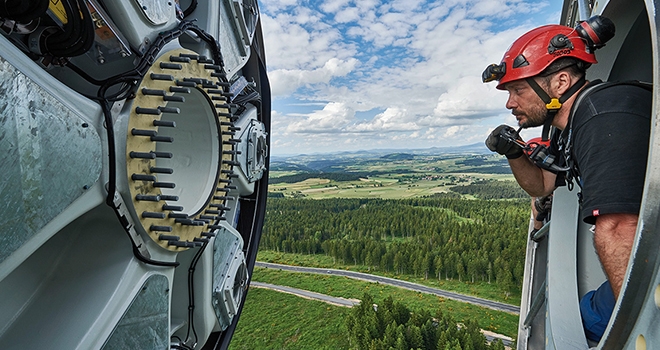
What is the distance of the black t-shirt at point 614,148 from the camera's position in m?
1.42

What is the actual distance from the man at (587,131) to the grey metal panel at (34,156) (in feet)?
7.24

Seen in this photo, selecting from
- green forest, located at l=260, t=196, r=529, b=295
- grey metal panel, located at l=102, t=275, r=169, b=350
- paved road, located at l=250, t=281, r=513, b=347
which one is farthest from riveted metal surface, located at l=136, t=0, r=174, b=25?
green forest, located at l=260, t=196, r=529, b=295

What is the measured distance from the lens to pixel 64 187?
152cm

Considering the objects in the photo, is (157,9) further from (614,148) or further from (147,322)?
(614,148)

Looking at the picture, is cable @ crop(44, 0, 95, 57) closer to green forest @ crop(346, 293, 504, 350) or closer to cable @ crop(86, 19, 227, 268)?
cable @ crop(86, 19, 227, 268)

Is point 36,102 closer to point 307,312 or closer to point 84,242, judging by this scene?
point 84,242

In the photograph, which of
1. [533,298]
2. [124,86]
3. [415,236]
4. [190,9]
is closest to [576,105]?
[124,86]

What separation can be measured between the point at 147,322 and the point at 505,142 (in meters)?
2.92

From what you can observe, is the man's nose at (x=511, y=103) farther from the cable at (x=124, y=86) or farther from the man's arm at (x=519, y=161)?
the cable at (x=124, y=86)

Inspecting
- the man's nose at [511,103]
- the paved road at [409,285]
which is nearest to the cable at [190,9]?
the man's nose at [511,103]

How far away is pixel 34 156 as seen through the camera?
1349mm

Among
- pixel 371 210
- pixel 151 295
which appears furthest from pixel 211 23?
pixel 371 210

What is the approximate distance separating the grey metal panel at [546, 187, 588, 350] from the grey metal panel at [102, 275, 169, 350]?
255cm

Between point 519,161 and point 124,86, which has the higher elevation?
point 124,86
